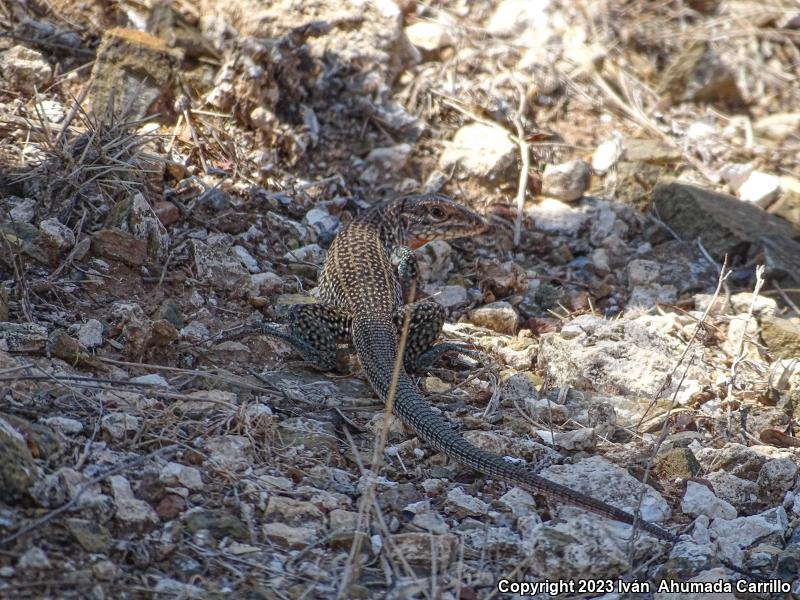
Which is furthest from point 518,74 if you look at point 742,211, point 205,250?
point 205,250

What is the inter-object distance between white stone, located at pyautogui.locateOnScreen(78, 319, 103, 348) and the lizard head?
8.35ft

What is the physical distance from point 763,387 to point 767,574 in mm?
1941

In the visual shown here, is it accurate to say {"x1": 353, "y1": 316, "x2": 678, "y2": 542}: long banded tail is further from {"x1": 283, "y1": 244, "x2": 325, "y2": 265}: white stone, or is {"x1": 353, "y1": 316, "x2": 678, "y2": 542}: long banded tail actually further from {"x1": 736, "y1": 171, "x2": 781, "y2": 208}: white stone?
{"x1": 736, "y1": 171, "x2": 781, "y2": 208}: white stone

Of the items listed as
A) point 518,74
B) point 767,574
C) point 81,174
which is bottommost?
point 767,574

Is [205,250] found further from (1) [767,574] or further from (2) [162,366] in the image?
(1) [767,574]

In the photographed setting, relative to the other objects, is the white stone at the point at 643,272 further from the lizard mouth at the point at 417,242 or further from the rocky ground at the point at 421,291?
the lizard mouth at the point at 417,242

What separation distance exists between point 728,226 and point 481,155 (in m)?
2.01

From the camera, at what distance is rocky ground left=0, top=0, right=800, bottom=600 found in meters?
3.79

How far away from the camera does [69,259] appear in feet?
17.6

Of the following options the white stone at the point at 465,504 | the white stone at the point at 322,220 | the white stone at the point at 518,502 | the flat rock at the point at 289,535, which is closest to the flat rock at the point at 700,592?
the white stone at the point at 518,502

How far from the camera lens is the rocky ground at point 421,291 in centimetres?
379

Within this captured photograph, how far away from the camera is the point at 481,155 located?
25.2 feet

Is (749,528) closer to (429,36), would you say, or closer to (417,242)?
(417,242)

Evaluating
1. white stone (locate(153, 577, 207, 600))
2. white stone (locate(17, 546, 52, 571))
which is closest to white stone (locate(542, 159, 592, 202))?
white stone (locate(153, 577, 207, 600))
